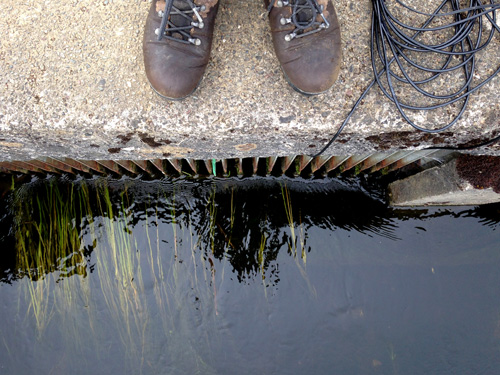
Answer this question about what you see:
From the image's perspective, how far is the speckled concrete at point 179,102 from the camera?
1.41 m

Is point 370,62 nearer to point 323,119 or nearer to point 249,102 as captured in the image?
point 323,119

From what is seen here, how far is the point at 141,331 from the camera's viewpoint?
2.54m

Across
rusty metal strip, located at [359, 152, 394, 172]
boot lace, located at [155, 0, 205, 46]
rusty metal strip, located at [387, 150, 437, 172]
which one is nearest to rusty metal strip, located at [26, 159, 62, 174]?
boot lace, located at [155, 0, 205, 46]

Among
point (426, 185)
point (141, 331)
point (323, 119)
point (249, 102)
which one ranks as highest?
point (249, 102)

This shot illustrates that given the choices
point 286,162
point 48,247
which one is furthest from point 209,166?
point 48,247

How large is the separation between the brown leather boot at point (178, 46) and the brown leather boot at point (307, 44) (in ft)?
0.90

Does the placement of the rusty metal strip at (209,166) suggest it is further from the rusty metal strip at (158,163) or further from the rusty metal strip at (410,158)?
the rusty metal strip at (410,158)

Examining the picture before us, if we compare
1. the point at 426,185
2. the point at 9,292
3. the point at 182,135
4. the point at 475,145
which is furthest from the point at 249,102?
the point at 9,292

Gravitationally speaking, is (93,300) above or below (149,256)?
below

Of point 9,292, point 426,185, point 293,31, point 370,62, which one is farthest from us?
point 9,292

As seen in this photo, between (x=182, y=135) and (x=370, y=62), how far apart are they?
0.83 m

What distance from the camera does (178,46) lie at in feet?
4.42

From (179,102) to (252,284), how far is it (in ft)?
5.14

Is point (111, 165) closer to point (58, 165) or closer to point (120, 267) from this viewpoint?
point (58, 165)
